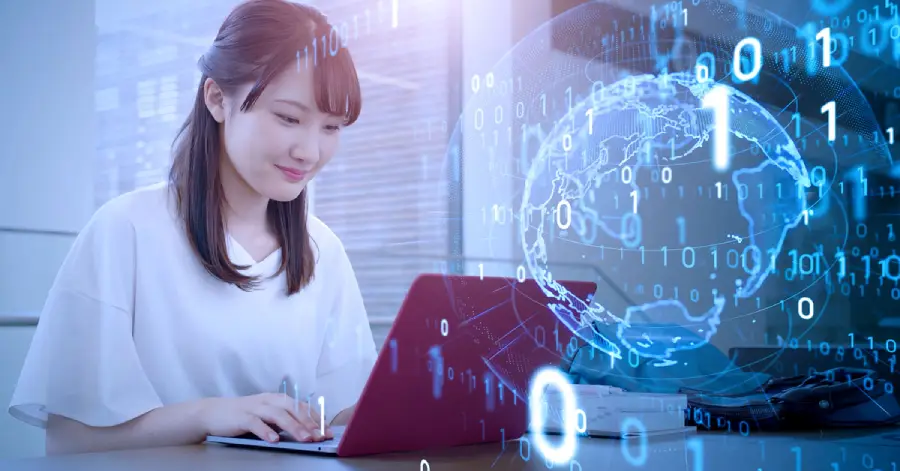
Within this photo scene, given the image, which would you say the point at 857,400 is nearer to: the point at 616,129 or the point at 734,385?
the point at 734,385

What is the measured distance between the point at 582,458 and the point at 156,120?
6.79ft

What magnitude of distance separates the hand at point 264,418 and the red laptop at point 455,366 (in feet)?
0.05

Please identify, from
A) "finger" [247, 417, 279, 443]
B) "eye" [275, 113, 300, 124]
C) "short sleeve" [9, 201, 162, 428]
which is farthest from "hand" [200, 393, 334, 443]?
"eye" [275, 113, 300, 124]

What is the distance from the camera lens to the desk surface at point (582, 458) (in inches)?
26.5

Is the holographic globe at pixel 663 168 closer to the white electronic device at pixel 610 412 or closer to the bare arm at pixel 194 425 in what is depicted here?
the white electronic device at pixel 610 412

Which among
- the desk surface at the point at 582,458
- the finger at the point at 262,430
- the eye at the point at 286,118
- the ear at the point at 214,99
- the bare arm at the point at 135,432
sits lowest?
the bare arm at the point at 135,432

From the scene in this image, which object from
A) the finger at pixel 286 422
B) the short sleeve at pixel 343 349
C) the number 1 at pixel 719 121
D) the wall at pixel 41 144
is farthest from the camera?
the wall at pixel 41 144

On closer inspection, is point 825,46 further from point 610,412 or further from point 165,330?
point 165,330

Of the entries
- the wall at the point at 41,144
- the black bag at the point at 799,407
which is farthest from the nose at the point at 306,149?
the wall at the point at 41,144

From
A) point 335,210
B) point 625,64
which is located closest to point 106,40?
point 335,210

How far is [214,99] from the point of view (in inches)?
45.2

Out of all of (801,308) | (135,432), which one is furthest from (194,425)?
(801,308)

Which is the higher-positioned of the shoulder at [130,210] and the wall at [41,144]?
the wall at [41,144]

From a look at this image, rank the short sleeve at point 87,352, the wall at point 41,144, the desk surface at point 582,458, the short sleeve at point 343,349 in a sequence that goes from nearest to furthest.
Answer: the desk surface at point 582,458, the short sleeve at point 87,352, the short sleeve at point 343,349, the wall at point 41,144
